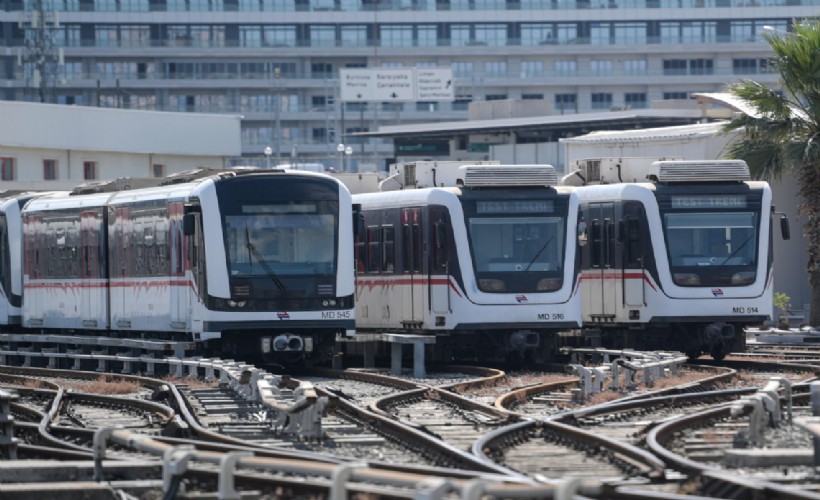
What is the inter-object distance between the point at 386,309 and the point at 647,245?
422 centimetres

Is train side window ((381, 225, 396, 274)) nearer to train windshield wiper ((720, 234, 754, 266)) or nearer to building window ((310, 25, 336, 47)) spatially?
train windshield wiper ((720, 234, 754, 266))

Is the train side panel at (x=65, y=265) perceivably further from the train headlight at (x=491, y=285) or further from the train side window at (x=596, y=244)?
the train side window at (x=596, y=244)

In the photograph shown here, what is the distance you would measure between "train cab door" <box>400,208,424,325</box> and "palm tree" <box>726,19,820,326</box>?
10140mm

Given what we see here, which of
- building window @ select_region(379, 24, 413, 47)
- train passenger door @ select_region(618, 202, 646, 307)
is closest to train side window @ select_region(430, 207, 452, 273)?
train passenger door @ select_region(618, 202, 646, 307)

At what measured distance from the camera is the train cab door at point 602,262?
30.5 meters

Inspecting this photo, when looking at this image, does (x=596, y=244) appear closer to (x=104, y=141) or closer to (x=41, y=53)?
(x=104, y=141)

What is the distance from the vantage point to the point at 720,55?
12488 centimetres

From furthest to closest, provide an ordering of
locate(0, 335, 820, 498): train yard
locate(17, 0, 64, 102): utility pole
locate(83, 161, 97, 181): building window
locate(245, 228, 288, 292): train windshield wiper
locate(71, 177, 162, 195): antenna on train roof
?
locate(17, 0, 64, 102): utility pole → locate(83, 161, 97, 181): building window → locate(71, 177, 162, 195): antenna on train roof → locate(245, 228, 288, 292): train windshield wiper → locate(0, 335, 820, 498): train yard

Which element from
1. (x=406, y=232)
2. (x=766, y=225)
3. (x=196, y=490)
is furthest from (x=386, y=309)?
(x=196, y=490)

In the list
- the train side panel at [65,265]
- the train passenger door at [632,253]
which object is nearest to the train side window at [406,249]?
the train passenger door at [632,253]

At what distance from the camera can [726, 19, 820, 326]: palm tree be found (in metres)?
37.0

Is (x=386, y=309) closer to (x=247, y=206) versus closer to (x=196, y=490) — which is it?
(x=247, y=206)

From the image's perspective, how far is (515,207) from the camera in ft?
93.1

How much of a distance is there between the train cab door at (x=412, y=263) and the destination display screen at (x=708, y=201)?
13.3 feet
